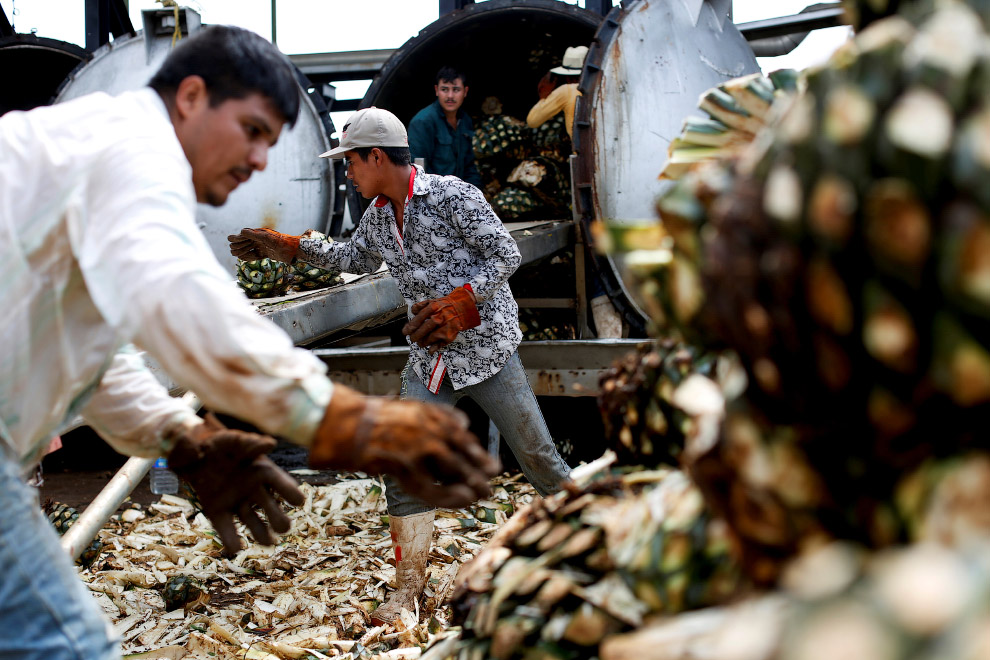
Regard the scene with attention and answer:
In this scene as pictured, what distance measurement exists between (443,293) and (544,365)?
4.65ft

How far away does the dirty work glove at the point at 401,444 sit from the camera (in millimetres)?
1495

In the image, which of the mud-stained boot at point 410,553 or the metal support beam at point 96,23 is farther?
the metal support beam at point 96,23

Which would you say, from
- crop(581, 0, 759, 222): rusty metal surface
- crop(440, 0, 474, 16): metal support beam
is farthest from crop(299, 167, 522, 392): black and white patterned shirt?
crop(440, 0, 474, 16): metal support beam

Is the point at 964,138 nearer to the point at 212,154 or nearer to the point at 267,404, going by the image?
the point at 267,404

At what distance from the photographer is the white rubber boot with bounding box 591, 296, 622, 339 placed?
5836 mm

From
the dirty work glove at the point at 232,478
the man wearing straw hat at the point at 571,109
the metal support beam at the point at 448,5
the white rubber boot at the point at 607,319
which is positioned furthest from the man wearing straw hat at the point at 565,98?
the dirty work glove at the point at 232,478

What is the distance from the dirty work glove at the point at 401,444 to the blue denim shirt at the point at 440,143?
18.7 ft

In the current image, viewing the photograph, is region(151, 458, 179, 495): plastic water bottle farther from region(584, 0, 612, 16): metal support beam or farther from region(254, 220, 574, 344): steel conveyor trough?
region(584, 0, 612, 16): metal support beam

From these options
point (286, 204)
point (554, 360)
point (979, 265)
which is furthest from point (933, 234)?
point (286, 204)

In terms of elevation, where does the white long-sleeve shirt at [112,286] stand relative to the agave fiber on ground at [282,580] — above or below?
above

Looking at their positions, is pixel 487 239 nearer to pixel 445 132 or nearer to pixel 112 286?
pixel 112 286

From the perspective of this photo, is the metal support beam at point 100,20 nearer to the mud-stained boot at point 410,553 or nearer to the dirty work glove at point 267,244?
the dirty work glove at point 267,244

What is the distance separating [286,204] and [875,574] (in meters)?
6.25

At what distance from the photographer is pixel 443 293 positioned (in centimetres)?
397
